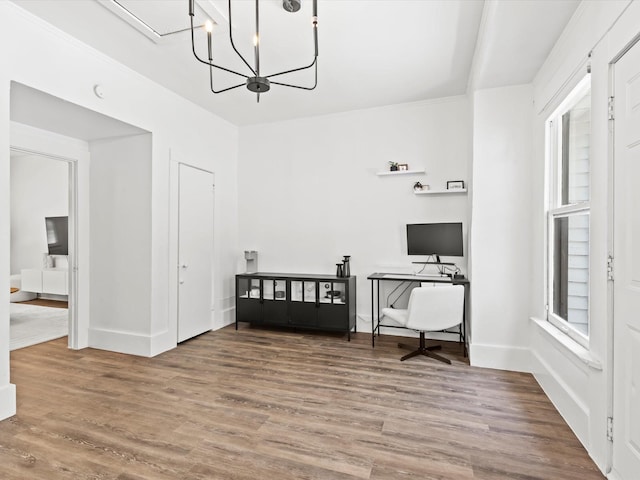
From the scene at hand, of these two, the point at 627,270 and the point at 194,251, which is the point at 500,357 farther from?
the point at 194,251

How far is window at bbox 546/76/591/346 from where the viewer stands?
7.57 ft

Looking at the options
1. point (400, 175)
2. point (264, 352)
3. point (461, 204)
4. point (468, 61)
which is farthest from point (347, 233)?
point (468, 61)

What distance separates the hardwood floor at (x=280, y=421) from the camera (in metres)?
1.88

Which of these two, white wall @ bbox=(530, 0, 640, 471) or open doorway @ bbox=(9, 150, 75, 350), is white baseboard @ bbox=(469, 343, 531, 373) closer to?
white wall @ bbox=(530, 0, 640, 471)

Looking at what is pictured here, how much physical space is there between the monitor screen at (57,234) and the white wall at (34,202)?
0.42ft

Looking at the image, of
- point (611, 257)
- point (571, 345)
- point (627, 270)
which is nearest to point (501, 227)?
point (571, 345)

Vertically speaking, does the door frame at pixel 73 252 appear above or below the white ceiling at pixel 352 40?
below

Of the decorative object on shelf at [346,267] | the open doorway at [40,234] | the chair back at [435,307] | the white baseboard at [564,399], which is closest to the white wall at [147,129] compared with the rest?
the decorative object on shelf at [346,267]

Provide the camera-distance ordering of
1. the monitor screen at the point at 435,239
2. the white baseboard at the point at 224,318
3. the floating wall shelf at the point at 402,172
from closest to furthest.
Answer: the monitor screen at the point at 435,239
the floating wall shelf at the point at 402,172
the white baseboard at the point at 224,318

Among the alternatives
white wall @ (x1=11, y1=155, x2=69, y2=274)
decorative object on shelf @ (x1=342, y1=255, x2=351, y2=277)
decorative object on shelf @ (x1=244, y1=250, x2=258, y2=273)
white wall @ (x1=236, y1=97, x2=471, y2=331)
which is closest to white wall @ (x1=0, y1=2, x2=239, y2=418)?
decorative object on shelf @ (x1=244, y1=250, x2=258, y2=273)

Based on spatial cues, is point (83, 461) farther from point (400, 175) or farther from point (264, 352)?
point (400, 175)

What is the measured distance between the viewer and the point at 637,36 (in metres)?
1.58

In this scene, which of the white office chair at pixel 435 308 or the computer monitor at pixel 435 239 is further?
the computer monitor at pixel 435 239

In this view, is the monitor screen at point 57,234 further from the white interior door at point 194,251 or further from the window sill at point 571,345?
the window sill at point 571,345
